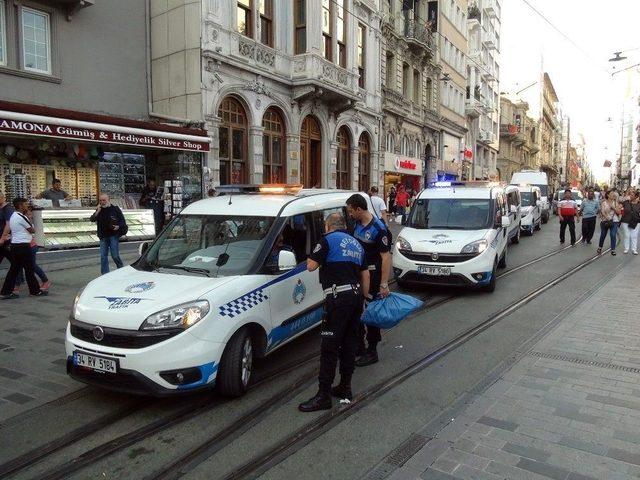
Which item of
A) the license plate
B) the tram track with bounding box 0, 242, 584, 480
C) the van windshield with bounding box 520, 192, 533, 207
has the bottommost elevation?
the tram track with bounding box 0, 242, 584, 480

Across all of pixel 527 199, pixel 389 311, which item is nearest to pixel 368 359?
pixel 389 311

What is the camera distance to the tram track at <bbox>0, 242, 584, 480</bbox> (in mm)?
3494

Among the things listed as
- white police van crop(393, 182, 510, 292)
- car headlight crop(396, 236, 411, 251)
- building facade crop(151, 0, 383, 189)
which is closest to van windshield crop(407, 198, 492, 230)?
white police van crop(393, 182, 510, 292)

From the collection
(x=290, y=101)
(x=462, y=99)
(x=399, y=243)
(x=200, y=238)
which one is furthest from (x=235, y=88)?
(x=462, y=99)

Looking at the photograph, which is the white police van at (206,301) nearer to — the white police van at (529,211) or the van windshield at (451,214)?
the van windshield at (451,214)

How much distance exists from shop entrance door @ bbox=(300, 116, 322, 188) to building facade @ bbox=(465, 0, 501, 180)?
2578 centimetres

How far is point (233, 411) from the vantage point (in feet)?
14.3

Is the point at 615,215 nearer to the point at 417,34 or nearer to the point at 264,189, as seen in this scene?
the point at 264,189

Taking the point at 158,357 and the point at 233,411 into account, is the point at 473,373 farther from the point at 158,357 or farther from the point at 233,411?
the point at 158,357

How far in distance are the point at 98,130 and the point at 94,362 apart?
31.9ft

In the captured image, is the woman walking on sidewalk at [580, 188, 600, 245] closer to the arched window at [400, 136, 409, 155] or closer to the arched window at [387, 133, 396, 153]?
the arched window at [387, 133, 396, 153]

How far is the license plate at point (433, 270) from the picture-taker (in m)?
8.63

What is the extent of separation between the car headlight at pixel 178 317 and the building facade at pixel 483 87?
Result: 4349cm

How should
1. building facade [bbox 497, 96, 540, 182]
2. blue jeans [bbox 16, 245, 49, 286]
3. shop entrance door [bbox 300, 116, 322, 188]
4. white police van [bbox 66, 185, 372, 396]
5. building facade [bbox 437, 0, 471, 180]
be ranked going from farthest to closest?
1. building facade [bbox 497, 96, 540, 182]
2. building facade [bbox 437, 0, 471, 180]
3. shop entrance door [bbox 300, 116, 322, 188]
4. blue jeans [bbox 16, 245, 49, 286]
5. white police van [bbox 66, 185, 372, 396]
